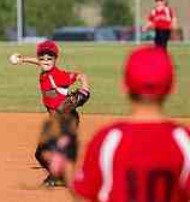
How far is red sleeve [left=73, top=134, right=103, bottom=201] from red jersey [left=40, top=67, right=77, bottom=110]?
19.2 feet

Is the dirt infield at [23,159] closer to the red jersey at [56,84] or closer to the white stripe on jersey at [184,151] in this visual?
the red jersey at [56,84]

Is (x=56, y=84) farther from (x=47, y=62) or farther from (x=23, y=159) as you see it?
(x=23, y=159)

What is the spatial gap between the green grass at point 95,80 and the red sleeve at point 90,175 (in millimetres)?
8639

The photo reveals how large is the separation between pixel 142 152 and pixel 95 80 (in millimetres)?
18309

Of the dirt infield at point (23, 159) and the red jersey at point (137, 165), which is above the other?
the red jersey at point (137, 165)

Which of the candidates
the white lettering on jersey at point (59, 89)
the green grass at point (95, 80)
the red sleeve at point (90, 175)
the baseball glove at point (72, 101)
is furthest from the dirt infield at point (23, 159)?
the red sleeve at point (90, 175)

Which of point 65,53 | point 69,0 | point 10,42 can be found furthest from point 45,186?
point 69,0

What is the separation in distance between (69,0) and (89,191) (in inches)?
1461

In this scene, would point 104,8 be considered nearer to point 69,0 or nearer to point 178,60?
point 69,0

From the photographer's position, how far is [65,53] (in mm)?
30219

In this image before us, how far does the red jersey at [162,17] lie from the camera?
733 inches

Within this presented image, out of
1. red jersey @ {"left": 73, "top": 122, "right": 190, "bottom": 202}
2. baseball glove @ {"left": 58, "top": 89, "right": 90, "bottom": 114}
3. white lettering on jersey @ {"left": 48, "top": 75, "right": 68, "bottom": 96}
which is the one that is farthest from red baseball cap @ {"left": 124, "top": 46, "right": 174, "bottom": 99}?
white lettering on jersey @ {"left": 48, "top": 75, "right": 68, "bottom": 96}

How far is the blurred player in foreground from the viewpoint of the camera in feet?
10.1

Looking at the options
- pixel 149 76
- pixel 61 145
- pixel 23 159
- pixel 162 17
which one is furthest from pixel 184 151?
pixel 162 17
